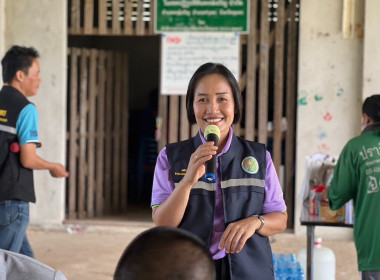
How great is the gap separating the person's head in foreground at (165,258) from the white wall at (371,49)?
5.47 m

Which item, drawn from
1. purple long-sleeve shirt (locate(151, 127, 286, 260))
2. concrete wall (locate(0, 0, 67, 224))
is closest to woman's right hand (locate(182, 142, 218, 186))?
purple long-sleeve shirt (locate(151, 127, 286, 260))

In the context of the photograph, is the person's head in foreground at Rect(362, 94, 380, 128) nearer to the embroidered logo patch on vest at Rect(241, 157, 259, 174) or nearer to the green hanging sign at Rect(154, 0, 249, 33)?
the embroidered logo patch on vest at Rect(241, 157, 259, 174)

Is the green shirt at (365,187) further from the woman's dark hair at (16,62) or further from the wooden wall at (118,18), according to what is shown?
the wooden wall at (118,18)

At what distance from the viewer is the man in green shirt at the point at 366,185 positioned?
3281mm

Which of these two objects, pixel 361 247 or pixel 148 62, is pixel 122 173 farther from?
pixel 361 247

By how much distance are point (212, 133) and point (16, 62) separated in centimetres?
219

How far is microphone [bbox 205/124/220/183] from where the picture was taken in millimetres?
2104

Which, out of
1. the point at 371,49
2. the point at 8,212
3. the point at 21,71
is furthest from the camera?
the point at 371,49

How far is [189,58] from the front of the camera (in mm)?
6621

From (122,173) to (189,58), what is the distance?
212cm

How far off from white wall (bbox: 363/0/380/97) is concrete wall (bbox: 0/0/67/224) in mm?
3145

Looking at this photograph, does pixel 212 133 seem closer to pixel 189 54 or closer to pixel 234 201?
pixel 234 201

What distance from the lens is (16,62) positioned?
156 inches

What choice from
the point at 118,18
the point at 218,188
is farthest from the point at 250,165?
the point at 118,18
